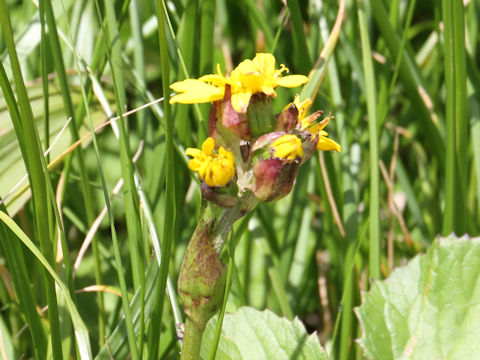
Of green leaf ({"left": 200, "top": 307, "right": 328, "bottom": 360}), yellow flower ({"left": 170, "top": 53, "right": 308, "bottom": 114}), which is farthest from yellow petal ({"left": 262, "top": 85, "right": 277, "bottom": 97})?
green leaf ({"left": 200, "top": 307, "right": 328, "bottom": 360})

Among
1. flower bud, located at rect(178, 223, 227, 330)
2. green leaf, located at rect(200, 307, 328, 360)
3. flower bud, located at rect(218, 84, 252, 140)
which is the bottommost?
green leaf, located at rect(200, 307, 328, 360)

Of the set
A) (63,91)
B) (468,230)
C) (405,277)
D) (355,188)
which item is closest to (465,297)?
(405,277)

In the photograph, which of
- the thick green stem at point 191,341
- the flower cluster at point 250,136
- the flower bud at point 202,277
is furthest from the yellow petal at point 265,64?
the thick green stem at point 191,341

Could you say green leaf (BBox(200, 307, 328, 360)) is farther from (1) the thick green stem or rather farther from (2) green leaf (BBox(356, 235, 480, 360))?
(1) the thick green stem

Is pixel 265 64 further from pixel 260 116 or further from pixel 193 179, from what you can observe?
pixel 193 179

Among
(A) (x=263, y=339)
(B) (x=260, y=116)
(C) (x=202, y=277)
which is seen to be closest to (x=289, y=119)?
(B) (x=260, y=116)

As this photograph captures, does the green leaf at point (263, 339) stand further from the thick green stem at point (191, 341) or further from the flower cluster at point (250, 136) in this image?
the flower cluster at point (250, 136)
